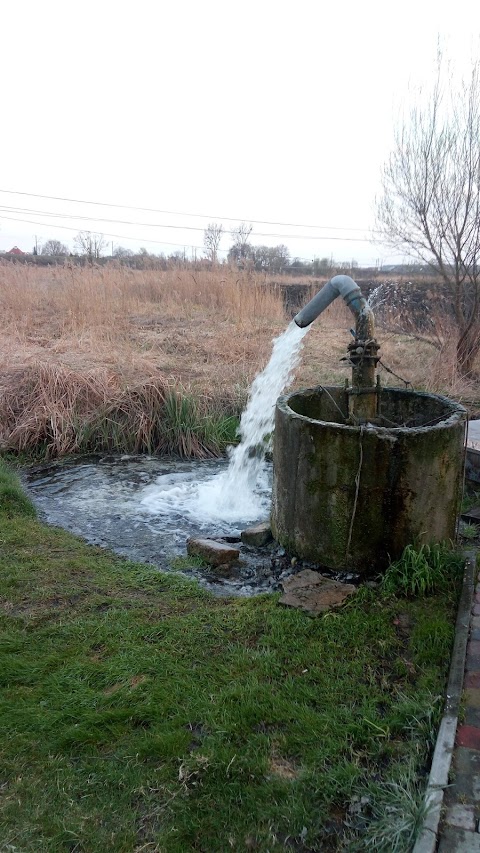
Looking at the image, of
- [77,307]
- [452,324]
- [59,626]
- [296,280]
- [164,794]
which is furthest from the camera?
[296,280]

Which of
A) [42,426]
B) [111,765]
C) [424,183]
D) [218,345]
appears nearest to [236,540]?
[111,765]

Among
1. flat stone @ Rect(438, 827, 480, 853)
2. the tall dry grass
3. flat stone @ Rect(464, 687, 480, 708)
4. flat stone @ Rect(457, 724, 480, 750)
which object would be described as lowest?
flat stone @ Rect(438, 827, 480, 853)

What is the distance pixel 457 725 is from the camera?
2.21 metres

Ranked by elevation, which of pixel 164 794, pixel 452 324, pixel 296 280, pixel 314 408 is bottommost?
pixel 164 794

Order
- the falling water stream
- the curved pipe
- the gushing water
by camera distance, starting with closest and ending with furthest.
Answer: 1. the curved pipe
2. the falling water stream
3. the gushing water

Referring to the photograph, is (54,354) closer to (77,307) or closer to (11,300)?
(77,307)

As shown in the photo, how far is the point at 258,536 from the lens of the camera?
416cm

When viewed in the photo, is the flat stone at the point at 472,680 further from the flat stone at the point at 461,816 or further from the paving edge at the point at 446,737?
the flat stone at the point at 461,816

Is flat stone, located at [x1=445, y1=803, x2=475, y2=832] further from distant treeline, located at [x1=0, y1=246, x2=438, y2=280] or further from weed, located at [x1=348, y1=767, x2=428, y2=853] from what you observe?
distant treeline, located at [x1=0, y1=246, x2=438, y2=280]

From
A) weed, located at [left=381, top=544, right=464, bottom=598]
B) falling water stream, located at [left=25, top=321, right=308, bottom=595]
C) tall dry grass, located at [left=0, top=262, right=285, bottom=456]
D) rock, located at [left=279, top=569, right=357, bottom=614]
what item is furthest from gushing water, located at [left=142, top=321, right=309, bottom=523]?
weed, located at [left=381, top=544, right=464, bottom=598]

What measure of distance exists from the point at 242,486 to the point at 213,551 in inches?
69.8

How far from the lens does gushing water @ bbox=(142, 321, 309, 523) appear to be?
16.8 feet

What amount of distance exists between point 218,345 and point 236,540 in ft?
18.7

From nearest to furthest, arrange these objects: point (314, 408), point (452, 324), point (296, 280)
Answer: point (314, 408) < point (452, 324) < point (296, 280)
